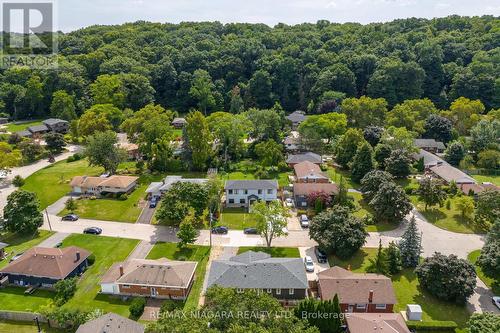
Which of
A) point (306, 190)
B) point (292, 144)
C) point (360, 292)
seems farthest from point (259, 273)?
point (292, 144)

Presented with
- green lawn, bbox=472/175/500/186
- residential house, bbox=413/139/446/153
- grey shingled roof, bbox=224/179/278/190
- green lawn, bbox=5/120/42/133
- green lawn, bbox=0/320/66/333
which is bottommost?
green lawn, bbox=0/320/66/333

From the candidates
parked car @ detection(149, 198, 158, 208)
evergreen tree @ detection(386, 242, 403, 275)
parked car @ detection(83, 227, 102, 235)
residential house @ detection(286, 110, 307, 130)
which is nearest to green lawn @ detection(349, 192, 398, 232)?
evergreen tree @ detection(386, 242, 403, 275)

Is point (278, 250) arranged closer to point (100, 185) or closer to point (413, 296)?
point (413, 296)

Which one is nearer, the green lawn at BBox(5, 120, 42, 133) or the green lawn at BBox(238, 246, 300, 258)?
the green lawn at BBox(238, 246, 300, 258)

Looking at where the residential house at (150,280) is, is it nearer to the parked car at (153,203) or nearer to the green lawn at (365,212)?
the parked car at (153,203)

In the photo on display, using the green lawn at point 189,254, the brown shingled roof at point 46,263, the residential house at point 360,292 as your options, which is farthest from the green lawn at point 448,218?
the brown shingled roof at point 46,263

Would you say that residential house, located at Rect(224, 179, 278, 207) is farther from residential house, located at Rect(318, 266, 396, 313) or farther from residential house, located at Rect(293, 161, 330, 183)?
residential house, located at Rect(318, 266, 396, 313)

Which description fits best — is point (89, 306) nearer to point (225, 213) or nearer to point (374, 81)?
point (225, 213)

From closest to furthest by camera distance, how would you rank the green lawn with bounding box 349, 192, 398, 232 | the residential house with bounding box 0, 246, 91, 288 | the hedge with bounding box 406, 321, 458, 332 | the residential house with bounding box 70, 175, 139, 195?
the hedge with bounding box 406, 321, 458, 332, the residential house with bounding box 0, 246, 91, 288, the green lawn with bounding box 349, 192, 398, 232, the residential house with bounding box 70, 175, 139, 195
